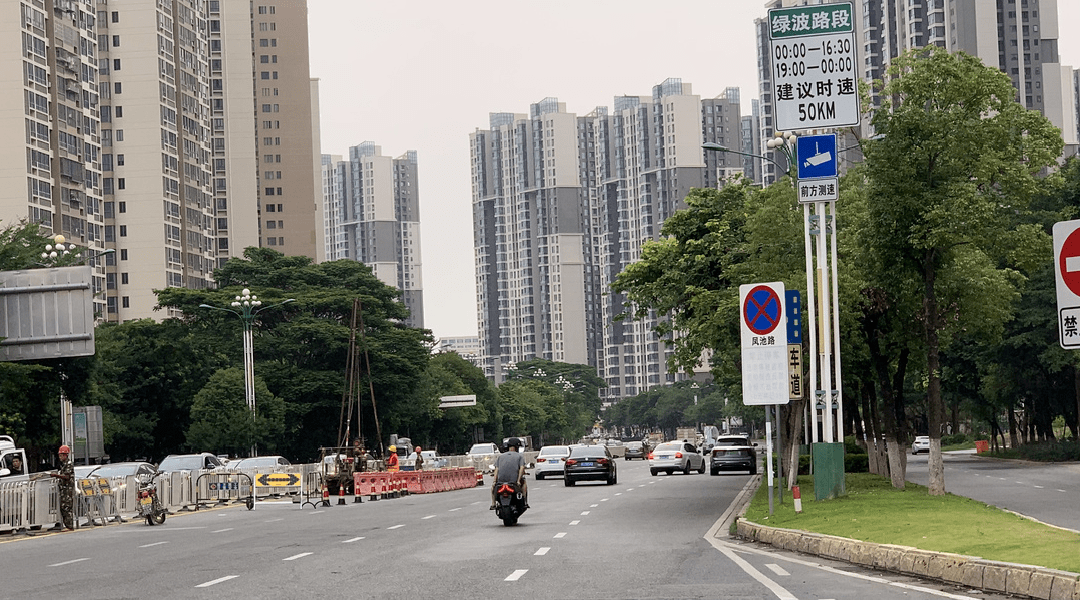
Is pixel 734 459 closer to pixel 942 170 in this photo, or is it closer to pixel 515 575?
pixel 942 170

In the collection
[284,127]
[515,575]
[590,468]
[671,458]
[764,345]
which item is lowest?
[671,458]

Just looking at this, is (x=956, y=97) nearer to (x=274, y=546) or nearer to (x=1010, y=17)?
(x=274, y=546)

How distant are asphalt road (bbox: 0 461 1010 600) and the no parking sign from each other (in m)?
2.47

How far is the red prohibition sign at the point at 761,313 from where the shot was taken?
78.3 feet

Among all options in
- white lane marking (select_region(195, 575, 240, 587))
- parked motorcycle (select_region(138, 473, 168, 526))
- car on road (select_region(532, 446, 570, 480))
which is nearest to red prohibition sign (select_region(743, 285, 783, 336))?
white lane marking (select_region(195, 575, 240, 587))

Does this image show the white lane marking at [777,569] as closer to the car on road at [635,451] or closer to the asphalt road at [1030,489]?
the asphalt road at [1030,489]

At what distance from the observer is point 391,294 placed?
93812 mm

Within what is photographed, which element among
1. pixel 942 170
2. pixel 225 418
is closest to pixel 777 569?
pixel 942 170

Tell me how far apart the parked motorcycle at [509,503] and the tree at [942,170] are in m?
8.22

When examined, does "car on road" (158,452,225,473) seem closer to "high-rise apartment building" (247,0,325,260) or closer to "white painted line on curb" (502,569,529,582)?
"white painted line on curb" (502,569,529,582)

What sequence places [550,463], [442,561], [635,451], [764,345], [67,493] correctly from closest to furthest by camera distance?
[442,561]
[764,345]
[67,493]
[550,463]
[635,451]

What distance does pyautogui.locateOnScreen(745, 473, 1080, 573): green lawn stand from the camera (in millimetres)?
15350

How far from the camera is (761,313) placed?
23938 mm

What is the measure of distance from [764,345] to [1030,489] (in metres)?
16.8
